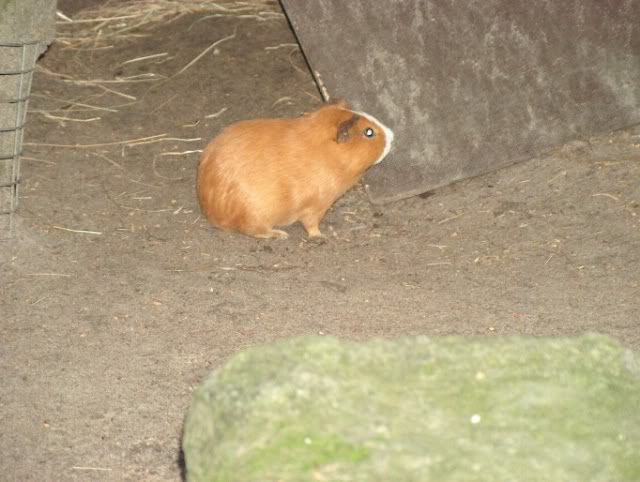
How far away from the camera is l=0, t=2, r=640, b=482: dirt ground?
3.57 m

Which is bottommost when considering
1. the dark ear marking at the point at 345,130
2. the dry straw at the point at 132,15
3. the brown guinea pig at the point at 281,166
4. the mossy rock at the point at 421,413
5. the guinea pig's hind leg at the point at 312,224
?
the dry straw at the point at 132,15

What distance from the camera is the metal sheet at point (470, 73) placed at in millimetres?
4980

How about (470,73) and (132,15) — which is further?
(132,15)

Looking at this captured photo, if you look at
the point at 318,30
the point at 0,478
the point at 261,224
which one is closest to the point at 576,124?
the point at 318,30

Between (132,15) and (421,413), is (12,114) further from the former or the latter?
(421,413)

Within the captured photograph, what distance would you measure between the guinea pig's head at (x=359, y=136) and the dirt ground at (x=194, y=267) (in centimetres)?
34

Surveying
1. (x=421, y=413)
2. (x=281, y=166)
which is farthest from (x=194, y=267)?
(x=421, y=413)

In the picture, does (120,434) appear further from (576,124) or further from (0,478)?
(576,124)

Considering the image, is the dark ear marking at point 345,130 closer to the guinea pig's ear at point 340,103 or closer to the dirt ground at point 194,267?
the guinea pig's ear at point 340,103

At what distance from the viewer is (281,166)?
462cm

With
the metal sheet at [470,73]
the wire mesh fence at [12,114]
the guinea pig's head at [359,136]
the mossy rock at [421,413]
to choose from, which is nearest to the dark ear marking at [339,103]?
the guinea pig's head at [359,136]

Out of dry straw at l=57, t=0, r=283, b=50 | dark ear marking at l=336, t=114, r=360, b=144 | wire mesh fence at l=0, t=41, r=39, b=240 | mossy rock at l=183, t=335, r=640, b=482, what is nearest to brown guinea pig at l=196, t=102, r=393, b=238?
dark ear marking at l=336, t=114, r=360, b=144

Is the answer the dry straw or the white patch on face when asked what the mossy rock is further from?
the dry straw

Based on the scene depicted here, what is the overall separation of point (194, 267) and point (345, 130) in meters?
0.91
